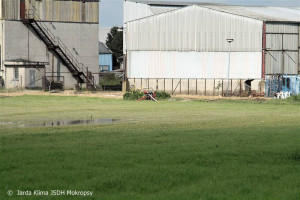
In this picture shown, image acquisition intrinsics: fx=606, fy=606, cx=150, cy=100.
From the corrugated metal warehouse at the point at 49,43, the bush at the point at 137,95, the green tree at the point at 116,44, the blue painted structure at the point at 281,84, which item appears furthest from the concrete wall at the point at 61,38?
the green tree at the point at 116,44

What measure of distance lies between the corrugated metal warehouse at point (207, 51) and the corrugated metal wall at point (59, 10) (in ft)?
28.2

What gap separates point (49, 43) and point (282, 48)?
26001mm

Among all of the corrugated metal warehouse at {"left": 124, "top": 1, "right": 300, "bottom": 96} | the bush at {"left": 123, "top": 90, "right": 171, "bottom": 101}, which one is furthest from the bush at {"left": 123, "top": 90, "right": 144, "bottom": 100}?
the corrugated metal warehouse at {"left": 124, "top": 1, "right": 300, "bottom": 96}

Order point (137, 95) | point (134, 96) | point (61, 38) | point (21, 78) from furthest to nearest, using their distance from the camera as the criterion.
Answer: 1. point (61, 38)
2. point (21, 78)
3. point (137, 95)
4. point (134, 96)

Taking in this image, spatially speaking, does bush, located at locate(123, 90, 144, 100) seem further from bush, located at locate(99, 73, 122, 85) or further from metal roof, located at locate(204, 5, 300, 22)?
bush, located at locate(99, 73, 122, 85)

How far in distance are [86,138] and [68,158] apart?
442 centimetres

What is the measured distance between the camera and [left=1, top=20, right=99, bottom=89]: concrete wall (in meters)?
67.4

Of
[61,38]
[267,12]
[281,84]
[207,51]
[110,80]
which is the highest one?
[267,12]

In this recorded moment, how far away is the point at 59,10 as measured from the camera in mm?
70312

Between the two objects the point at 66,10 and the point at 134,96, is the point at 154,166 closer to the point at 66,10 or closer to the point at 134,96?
the point at 134,96

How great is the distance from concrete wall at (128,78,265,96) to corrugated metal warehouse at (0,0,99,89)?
9.43 m

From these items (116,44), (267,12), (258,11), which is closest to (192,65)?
(258,11)

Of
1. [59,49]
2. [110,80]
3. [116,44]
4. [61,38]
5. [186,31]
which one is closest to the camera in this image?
[186,31]

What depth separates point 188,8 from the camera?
6500cm
